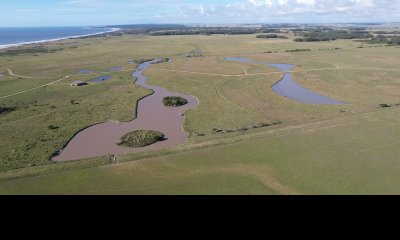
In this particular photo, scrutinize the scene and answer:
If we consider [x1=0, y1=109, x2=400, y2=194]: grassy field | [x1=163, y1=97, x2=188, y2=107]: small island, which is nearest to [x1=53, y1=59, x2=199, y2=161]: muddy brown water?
[x1=163, y1=97, x2=188, y2=107]: small island

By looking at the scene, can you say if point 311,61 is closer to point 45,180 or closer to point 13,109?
point 13,109

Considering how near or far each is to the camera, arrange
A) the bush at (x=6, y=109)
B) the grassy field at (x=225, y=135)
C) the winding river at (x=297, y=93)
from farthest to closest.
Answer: the winding river at (x=297, y=93)
the bush at (x=6, y=109)
the grassy field at (x=225, y=135)

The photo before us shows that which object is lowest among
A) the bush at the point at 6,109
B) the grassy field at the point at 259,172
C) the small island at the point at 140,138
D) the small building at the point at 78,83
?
the grassy field at the point at 259,172

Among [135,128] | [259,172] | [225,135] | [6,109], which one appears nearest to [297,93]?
[225,135]

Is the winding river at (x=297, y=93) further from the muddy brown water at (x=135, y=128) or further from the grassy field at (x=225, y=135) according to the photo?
the muddy brown water at (x=135, y=128)

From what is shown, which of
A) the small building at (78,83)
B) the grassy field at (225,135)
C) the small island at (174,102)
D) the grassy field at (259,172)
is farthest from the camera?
the small building at (78,83)

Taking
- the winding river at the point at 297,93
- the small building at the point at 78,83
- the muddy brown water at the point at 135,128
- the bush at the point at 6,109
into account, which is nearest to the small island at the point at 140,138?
the muddy brown water at the point at 135,128
